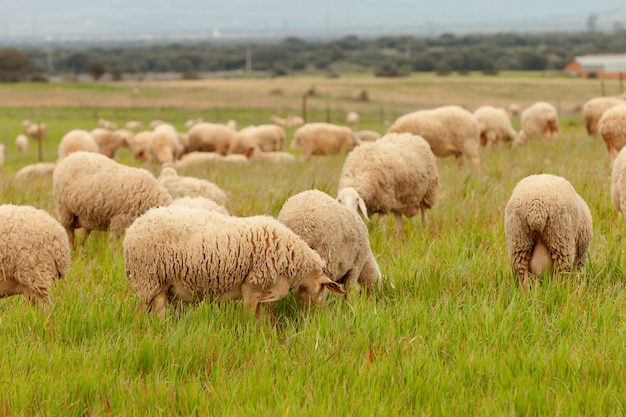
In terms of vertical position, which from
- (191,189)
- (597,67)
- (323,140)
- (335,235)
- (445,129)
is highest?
(597,67)

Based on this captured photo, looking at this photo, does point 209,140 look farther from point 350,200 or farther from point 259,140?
point 350,200

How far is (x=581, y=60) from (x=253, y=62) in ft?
181

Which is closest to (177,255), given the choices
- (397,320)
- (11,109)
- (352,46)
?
(397,320)

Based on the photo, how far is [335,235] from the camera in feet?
19.0

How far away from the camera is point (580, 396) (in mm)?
3926

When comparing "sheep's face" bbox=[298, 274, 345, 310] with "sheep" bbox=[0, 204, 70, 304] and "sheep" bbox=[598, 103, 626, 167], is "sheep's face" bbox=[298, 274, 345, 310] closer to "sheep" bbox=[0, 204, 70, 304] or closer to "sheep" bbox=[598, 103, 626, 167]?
"sheep" bbox=[0, 204, 70, 304]

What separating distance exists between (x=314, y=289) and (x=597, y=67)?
82402mm

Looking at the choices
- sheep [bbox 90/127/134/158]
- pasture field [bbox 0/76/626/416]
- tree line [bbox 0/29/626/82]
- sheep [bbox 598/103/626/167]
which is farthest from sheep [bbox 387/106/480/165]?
tree line [bbox 0/29/626/82]

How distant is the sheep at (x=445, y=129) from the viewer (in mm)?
12398

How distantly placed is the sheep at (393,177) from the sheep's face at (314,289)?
2.56 meters

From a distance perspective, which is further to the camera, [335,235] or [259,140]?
[259,140]

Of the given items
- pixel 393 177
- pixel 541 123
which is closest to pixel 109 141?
pixel 541 123

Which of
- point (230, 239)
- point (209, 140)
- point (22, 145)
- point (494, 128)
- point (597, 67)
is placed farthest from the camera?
point (597, 67)

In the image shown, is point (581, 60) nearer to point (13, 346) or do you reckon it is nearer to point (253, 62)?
point (253, 62)
